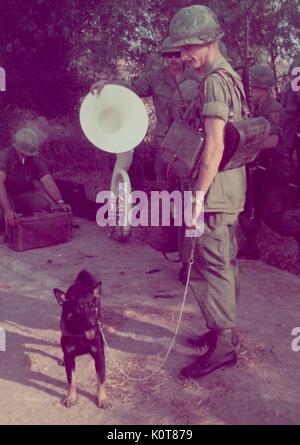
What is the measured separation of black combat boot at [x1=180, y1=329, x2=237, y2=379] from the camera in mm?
4176

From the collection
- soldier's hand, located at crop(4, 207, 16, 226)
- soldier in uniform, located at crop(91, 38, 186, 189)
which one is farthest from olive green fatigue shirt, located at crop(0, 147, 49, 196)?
soldier in uniform, located at crop(91, 38, 186, 189)

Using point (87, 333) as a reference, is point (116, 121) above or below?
above

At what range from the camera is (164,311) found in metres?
5.35

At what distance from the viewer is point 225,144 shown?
3740 mm

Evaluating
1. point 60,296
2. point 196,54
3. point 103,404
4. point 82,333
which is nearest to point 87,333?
point 82,333

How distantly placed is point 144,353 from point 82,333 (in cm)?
102

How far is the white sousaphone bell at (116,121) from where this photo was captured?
22.4 ft

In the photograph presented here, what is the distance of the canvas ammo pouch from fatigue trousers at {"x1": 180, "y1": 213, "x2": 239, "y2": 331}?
36 centimetres

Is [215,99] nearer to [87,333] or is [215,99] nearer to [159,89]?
[87,333]

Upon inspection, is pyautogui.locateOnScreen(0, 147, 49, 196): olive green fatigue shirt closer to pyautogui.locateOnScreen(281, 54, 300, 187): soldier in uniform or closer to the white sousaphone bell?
the white sousaphone bell

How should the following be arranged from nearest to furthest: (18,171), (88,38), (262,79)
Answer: (262,79)
(18,171)
(88,38)

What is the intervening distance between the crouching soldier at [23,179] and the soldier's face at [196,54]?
12.9ft

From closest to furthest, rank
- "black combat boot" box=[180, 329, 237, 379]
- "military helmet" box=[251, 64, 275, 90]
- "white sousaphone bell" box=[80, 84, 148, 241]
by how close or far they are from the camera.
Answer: "black combat boot" box=[180, 329, 237, 379] < "military helmet" box=[251, 64, 275, 90] < "white sousaphone bell" box=[80, 84, 148, 241]

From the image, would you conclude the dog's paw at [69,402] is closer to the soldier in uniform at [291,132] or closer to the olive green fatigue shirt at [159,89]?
the olive green fatigue shirt at [159,89]
